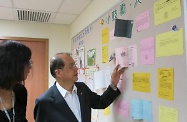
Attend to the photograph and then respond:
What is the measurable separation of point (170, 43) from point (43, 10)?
2157 millimetres

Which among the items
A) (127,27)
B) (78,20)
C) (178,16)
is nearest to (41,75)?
(78,20)

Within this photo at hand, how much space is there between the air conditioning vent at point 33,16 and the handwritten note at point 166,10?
7.00 ft

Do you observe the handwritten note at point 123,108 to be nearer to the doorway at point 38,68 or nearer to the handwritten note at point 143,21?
the handwritten note at point 143,21

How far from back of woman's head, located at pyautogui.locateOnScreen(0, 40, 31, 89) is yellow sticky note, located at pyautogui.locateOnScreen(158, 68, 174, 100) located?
0.79 metres

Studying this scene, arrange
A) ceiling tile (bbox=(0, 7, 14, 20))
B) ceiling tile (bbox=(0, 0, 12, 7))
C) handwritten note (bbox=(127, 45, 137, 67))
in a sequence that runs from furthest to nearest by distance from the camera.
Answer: ceiling tile (bbox=(0, 7, 14, 20)) → ceiling tile (bbox=(0, 0, 12, 7)) → handwritten note (bbox=(127, 45, 137, 67))

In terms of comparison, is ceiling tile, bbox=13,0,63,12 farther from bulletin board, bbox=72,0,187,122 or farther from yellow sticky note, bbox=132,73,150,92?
yellow sticky note, bbox=132,73,150,92

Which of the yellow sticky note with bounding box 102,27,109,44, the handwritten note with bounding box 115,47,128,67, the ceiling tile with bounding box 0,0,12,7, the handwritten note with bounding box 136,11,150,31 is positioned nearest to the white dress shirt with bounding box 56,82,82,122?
the handwritten note with bounding box 115,47,128,67

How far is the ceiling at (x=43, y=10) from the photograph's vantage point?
255cm

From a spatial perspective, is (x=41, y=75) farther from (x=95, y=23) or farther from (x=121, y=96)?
(x=121, y=96)

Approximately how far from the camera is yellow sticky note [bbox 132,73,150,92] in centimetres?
131

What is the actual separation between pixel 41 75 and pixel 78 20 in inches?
46.4

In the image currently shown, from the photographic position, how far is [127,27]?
156cm

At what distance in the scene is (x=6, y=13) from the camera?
3.00 m

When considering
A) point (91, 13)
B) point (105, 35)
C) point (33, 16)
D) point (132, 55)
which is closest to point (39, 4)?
point (33, 16)
